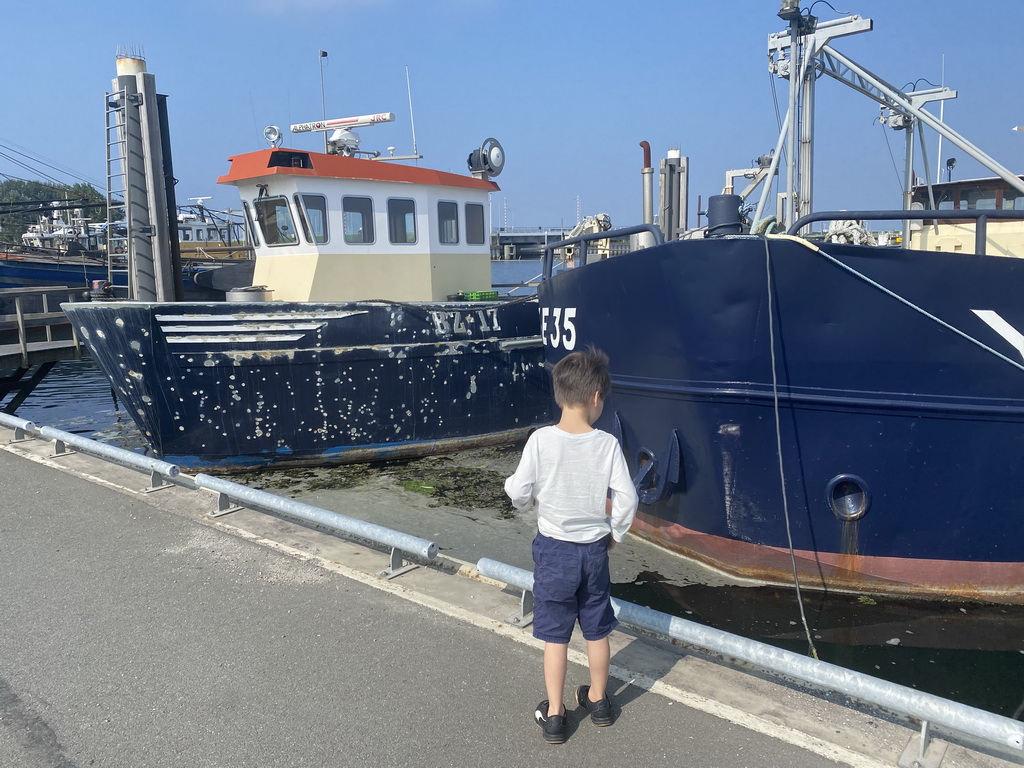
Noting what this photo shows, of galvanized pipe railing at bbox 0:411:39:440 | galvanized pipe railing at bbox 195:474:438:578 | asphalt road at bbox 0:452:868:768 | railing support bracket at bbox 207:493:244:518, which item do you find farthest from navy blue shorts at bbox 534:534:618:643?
galvanized pipe railing at bbox 0:411:39:440

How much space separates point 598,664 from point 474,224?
8.11m

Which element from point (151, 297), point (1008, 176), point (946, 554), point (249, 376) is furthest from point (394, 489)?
point (1008, 176)

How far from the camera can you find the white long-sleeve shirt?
2.48m

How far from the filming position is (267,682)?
290 centimetres

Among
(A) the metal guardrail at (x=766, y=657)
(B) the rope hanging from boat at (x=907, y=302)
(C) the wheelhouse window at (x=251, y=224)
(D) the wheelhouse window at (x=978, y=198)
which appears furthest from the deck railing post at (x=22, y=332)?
(D) the wheelhouse window at (x=978, y=198)

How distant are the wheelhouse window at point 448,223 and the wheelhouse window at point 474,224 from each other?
8.4 inches

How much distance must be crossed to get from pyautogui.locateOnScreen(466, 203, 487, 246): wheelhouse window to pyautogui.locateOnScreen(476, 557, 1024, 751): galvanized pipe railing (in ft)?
23.8

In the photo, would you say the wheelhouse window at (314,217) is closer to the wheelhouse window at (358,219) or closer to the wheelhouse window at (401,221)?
the wheelhouse window at (358,219)

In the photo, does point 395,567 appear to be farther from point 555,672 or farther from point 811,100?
point 811,100

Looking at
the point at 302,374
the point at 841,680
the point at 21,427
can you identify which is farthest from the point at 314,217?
the point at 841,680

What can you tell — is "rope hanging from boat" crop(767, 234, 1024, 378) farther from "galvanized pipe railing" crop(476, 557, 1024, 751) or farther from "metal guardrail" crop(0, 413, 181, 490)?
"metal guardrail" crop(0, 413, 181, 490)

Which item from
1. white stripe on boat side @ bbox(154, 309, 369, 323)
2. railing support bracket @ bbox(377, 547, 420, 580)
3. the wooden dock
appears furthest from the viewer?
the wooden dock

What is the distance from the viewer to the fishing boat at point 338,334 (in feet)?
24.1

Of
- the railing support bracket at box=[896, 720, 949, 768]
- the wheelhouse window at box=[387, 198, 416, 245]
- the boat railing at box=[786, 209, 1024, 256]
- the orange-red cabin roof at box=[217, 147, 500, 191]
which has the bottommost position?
the railing support bracket at box=[896, 720, 949, 768]
